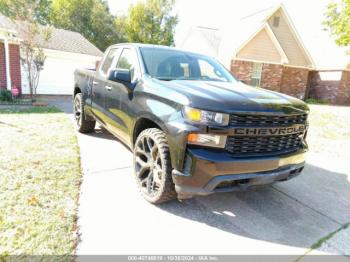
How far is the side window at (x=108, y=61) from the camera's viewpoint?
464 centimetres

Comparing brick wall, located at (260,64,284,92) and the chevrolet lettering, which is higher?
brick wall, located at (260,64,284,92)

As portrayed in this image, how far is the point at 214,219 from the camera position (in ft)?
9.74

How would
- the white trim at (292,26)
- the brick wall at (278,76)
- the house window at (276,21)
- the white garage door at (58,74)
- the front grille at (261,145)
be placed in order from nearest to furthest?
the front grille at (261,145) → the white garage door at (58,74) → the brick wall at (278,76) → the white trim at (292,26) → the house window at (276,21)

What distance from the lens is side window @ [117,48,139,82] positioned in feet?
11.9

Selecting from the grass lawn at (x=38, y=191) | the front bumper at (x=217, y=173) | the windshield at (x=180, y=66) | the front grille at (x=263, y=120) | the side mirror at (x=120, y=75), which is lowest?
the grass lawn at (x=38, y=191)

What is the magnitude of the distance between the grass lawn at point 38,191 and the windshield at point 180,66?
1951 millimetres

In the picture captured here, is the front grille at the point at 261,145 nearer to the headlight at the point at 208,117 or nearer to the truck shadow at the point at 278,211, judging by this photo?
the headlight at the point at 208,117

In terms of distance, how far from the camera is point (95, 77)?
4.91 metres

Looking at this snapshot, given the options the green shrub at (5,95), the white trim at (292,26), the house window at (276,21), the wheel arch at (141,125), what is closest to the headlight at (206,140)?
the wheel arch at (141,125)

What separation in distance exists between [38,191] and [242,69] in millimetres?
16871

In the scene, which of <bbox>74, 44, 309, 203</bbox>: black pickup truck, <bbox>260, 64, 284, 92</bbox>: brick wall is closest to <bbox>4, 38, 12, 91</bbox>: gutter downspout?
<bbox>74, 44, 309, 203</bbox>: black pickup truck

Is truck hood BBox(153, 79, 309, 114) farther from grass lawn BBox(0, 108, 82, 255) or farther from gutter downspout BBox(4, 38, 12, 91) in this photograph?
gutter downspout BBox(4, 38, 12, 91)

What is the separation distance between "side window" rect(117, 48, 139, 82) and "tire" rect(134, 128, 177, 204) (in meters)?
0.94

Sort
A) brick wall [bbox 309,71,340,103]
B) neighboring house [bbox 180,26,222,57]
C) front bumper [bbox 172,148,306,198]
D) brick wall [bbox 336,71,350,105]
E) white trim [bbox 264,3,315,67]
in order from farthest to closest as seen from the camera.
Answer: neighboring house [bbox 180,26,222,57] < brick wall [bbox 309,71,340,103] < brick wall [bbox 336,71,350,105] < white trim [bbox 264,3,315,67] < front bumper [bbox 172,148,306,198]
